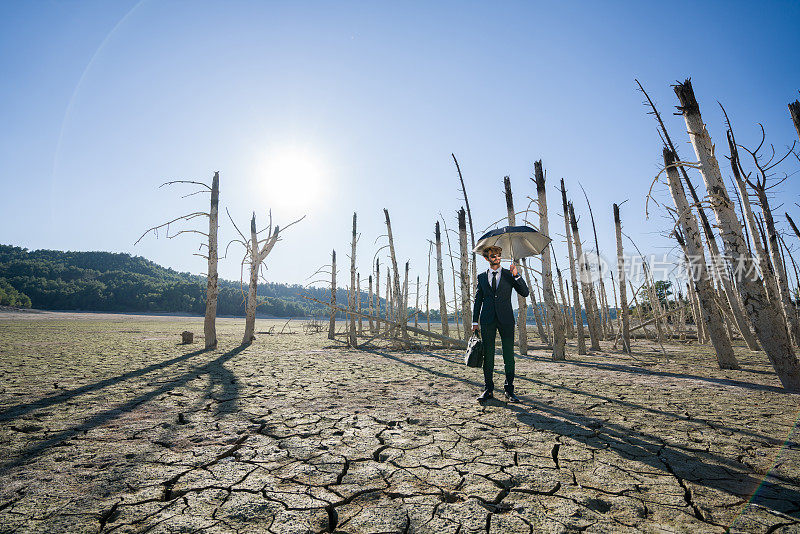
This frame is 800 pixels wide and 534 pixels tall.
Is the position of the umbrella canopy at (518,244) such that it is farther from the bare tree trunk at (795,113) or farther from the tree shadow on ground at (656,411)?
the bare tree trunk at (795,113)

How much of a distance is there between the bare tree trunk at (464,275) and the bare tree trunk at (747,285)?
307 inches

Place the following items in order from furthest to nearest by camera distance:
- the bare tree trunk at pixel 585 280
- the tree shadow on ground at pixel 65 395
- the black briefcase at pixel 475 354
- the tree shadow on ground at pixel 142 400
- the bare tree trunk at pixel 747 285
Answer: the bare tree trunk at pixel 585 280 → the bare tree trunk at pixel 747 285 → the black briefcase at pixel 475 354 → the tree shadow on ground at pixel 65 395 → the tree shadow on ground at pixel 142 400

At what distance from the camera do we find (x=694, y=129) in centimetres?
582

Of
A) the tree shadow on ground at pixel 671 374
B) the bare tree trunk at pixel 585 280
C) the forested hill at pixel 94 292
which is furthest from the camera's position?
the forested hill at pixel 94 292

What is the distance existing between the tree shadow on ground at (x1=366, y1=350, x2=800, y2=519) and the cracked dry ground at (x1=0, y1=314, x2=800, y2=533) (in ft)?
0.06

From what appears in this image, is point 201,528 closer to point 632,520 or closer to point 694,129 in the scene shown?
point 632,520

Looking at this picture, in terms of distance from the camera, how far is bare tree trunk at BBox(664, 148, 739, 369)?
7391 mm

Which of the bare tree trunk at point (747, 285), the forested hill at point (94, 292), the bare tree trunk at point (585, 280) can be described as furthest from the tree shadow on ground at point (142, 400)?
the forested hill at point (94, 292)

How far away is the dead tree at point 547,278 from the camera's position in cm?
988

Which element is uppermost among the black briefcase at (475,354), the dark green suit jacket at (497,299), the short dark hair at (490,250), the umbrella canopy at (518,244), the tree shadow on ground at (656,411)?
the umbrella canopy at (518,244)

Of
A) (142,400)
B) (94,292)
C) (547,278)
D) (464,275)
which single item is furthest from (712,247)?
(94,292)

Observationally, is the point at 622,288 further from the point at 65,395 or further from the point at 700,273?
the point at 65,395

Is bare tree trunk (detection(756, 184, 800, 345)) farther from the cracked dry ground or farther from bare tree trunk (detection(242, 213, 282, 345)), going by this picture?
bare tree trunk (detection(242, 213, 282, 345))

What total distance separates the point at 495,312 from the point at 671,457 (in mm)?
2367
